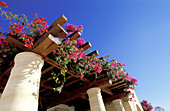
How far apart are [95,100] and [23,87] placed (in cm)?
324

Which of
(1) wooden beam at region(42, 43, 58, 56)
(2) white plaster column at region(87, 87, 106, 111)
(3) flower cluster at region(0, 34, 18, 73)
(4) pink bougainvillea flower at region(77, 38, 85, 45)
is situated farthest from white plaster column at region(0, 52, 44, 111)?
(2) white plaster column at region(87, 87, 106, 111)

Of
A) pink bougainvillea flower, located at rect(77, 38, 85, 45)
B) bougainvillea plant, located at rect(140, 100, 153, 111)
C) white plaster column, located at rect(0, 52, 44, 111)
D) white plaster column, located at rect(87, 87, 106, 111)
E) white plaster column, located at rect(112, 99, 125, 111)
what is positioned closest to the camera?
white plaster column, located at rect(0, 52, 44, 111)

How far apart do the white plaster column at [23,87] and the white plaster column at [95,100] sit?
2907 mm

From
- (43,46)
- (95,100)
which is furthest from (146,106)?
(43,46)

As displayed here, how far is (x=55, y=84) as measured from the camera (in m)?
4.67

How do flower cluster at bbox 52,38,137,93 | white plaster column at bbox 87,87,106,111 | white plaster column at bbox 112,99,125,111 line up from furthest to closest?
white plaster column at bbox 112,99,125,111 < white plaster column at bbox 87,87,106,111 < flower cluster at bbox 52,38,137,93

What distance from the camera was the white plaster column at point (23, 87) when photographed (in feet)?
5.69

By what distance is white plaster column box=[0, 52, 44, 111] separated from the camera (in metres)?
1.73

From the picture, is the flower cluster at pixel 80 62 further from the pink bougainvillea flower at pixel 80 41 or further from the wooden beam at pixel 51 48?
the wooden beam at pixel 51 48

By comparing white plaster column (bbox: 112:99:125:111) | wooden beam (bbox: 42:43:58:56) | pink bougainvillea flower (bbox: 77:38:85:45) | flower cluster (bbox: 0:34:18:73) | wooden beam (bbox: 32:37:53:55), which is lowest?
white plaster column (bbox: 112:99:125:111)

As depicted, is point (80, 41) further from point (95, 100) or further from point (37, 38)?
point (95, 100)

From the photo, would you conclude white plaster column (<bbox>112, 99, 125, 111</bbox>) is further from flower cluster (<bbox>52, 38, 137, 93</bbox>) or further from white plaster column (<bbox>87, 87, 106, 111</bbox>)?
white plaster column (<bbox>87, 87, 106, 111</bbox>)

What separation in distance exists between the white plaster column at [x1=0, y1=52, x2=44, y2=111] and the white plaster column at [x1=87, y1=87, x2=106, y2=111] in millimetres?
2907

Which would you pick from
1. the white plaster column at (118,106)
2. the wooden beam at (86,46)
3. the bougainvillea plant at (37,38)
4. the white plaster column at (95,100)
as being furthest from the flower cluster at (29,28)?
the white plaster column at (118,106)
